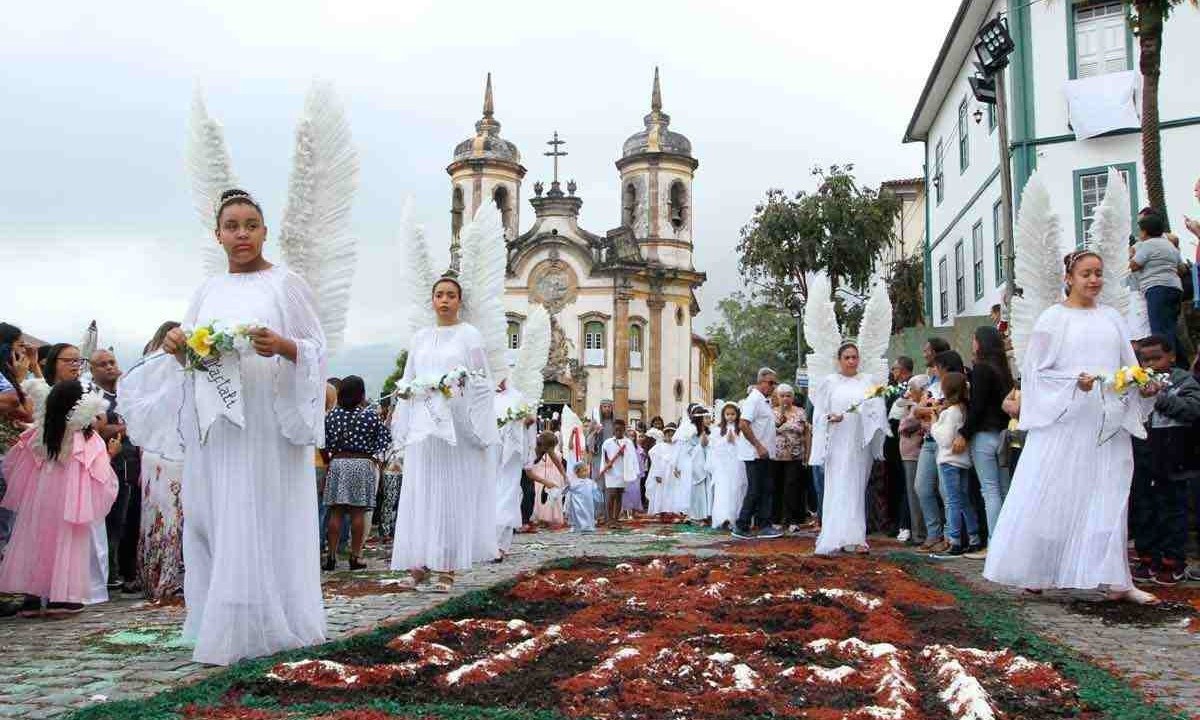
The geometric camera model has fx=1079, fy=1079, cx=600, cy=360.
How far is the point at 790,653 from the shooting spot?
494 cm

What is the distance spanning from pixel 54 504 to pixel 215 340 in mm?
3423

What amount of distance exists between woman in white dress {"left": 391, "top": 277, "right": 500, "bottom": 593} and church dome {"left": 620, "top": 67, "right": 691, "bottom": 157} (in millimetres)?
51433

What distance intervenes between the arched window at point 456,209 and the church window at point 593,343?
29.9 feet

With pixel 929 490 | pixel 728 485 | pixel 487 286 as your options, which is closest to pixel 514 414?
pixel 487 286

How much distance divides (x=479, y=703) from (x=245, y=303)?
234 centimetres

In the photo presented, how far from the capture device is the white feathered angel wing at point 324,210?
18.4ft

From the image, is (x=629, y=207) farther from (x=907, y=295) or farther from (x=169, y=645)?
(x=169, y=645)

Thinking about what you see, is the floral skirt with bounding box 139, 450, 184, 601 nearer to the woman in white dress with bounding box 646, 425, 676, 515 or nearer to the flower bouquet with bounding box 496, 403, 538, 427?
the flower bouquet with bounding box 496, 403, 538, 427

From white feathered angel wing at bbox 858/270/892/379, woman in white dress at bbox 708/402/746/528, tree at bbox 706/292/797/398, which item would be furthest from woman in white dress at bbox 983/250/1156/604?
tree at bbox 706/292/797/398

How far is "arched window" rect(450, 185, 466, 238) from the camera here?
5947 cm

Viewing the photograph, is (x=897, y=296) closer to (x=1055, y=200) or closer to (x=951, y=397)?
(x=1055, y=200)

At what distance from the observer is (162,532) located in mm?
7992

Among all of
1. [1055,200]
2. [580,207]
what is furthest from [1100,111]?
[580,207]

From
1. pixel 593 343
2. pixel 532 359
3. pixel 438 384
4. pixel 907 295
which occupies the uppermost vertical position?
pixel 593 343
